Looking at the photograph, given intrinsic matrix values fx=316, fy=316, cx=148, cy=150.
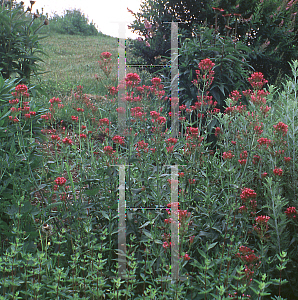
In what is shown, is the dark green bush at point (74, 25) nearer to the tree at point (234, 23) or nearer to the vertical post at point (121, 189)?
the tree at point (234, 23)

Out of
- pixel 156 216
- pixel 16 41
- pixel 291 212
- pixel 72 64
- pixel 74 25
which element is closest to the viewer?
pixel 291 212

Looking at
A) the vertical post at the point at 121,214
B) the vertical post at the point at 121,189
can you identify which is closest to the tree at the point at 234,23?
the vertical post at the point at 121,189

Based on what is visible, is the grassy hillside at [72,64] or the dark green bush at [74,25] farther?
the dark green bush at [74,25]

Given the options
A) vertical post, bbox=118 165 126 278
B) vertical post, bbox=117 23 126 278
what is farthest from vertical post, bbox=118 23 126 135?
vertical post, bbox=118 165 126 278

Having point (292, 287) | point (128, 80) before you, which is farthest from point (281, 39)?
point (292, 287)

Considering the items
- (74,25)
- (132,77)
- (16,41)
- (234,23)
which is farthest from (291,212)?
(74,25)

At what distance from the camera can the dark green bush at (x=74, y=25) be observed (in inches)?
721

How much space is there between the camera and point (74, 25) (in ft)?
61.6

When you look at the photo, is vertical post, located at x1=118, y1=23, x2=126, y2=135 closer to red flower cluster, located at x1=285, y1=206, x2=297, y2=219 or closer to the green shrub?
red flower cluster, located at x1=285, y1=206, x2=297, y2=219

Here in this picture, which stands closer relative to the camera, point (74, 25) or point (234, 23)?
point (234, 23)

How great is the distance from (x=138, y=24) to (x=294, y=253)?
220 inches

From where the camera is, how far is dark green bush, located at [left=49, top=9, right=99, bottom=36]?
60.1ft

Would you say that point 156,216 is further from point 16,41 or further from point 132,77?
point 16,41

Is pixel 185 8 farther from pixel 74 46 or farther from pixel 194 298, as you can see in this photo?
pixel 74 46
